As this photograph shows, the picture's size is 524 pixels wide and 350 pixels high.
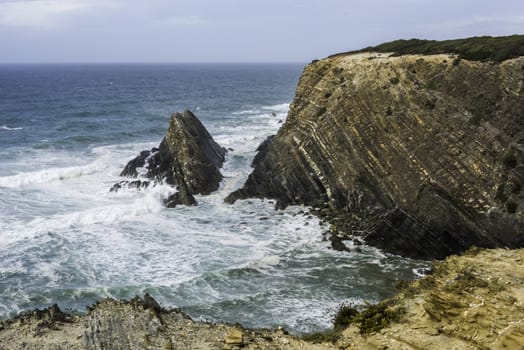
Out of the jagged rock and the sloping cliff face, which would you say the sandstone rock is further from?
the jagged rock

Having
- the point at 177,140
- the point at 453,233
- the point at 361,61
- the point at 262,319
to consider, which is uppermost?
the point at 361,61

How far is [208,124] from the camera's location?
70.8 m

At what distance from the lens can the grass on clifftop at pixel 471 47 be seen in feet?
99.7

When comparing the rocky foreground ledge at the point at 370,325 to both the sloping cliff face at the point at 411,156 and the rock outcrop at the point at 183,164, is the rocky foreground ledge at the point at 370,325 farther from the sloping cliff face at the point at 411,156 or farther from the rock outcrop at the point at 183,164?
the rock outcrop at the point at 183,164

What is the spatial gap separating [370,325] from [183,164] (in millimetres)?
26665

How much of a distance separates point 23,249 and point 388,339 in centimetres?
2209

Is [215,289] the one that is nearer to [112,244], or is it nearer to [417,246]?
[112,244]

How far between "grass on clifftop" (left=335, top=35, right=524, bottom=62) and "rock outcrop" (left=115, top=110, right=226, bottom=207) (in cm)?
1792

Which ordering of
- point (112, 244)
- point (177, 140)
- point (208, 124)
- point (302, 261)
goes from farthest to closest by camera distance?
point (208, 124) < point (177, 140) < point (112, 244) < point (302, 261)

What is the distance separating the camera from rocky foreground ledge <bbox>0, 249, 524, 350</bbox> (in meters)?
14.4

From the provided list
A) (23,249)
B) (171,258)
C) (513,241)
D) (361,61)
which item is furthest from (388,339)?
(361,61)

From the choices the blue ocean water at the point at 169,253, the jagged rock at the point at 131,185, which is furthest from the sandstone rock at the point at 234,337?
the jagged rock at the point at 131,185

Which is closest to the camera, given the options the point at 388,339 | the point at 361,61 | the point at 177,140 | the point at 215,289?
the point at 388,339

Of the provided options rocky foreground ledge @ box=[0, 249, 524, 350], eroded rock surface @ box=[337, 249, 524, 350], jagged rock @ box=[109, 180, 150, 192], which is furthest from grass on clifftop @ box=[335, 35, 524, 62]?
jagged rock @ box=[109, 180, 150, 192]
